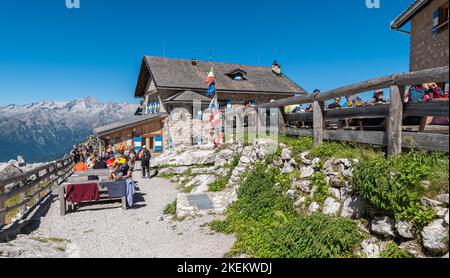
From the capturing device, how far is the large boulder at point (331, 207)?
4703 millimetres

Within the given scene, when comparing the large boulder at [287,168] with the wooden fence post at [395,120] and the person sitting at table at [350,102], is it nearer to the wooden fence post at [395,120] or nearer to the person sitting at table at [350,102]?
the wooden fence post at [395,120]

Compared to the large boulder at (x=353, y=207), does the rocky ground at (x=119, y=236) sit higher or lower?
lower

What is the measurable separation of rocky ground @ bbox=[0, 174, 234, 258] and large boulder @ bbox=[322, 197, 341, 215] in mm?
1879

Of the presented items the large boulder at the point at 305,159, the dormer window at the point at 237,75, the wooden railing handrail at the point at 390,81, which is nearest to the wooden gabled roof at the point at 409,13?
the wooden railing handrail at the point at 390,81

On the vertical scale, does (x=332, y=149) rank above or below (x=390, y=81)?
below

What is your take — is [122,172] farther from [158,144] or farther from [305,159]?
A: [158,144]

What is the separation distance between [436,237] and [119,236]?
230 inches

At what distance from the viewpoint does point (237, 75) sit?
1095 inches

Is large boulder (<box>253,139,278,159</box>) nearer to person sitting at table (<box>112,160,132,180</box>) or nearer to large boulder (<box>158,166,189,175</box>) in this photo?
person sitting at table (<box>112,160,132,180</box>)

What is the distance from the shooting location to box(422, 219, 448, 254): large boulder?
3090mm

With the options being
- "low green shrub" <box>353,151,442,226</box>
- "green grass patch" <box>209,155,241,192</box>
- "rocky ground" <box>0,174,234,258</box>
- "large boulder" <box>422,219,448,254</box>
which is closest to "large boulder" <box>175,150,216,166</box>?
"green grass patch" <box>209,155,241,192</box>

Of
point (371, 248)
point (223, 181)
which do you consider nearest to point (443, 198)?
point (371, 248)
